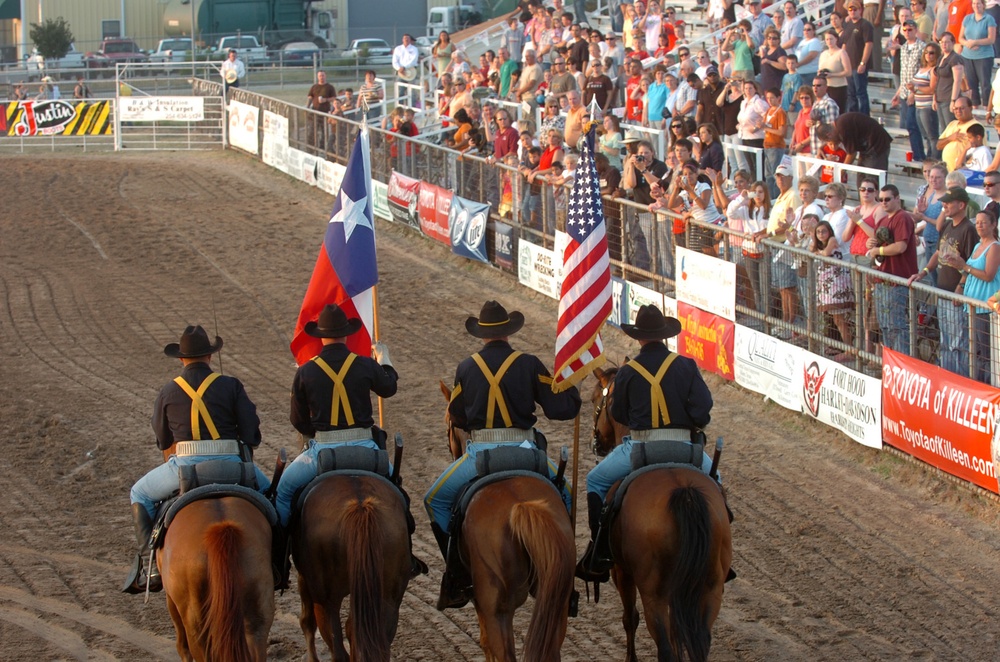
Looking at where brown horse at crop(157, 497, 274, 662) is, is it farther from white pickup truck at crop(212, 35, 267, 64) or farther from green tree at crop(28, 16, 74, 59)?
green tree at crop(28, 16, 74, 59)

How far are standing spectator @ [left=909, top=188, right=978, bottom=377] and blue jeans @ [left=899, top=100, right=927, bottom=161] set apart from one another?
6.05 meters

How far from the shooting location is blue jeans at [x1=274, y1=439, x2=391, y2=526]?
8789 millimetres

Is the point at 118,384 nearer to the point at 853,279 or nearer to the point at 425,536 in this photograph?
the point at 425,536

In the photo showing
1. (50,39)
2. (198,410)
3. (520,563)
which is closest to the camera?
(520,563)

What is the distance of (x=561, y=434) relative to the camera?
14.4 m

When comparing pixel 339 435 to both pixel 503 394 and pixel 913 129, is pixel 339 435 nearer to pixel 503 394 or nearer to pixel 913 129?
pixel 503 394

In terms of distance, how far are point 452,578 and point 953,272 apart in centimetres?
700

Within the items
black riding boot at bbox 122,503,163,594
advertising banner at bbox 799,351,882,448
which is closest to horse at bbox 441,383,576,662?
black riding boot at bbox 122,503,163,594

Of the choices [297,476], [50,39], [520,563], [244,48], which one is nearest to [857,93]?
[297,476]

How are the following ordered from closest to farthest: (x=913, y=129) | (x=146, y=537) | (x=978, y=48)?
(x=146, y=537) < (x=978, y=48) < (x=913, y=129)

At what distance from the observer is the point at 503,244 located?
2181cm

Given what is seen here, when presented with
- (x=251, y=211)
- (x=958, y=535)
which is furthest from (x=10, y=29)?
(x=958, y=535)

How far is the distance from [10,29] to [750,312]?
57.7 meters

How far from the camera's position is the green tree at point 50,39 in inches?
2223
